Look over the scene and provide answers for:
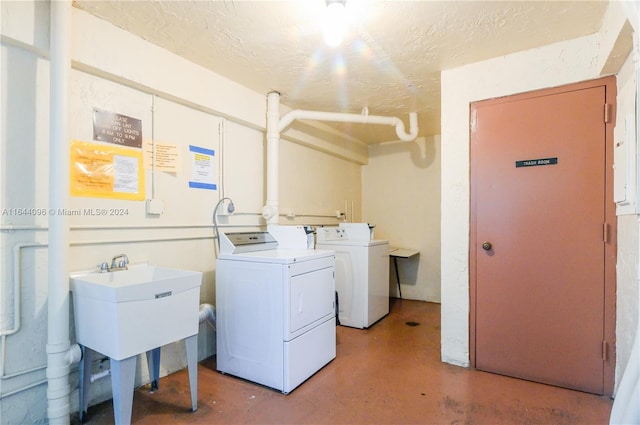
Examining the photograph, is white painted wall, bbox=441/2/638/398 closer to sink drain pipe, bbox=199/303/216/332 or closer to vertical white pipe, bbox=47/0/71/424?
sink drain pipe, bbox=199/303/216/332

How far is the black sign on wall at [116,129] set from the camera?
6.46ft

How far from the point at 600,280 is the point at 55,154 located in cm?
321

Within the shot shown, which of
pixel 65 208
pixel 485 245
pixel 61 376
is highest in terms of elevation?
pixel 65 208

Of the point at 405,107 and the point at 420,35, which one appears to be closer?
the point at 420,35

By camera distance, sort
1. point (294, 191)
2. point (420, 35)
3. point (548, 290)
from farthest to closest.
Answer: point (294, 191) < point (548, 290) < point (420, 35)

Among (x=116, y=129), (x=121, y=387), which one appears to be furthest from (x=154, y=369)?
(x=116, y=129)

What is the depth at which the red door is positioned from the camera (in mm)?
2078

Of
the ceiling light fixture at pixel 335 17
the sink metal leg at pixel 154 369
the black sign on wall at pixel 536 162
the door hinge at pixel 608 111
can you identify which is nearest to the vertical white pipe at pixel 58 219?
the sink metal leg at pixel 154 369

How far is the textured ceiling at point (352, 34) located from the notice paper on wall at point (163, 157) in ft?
2.18

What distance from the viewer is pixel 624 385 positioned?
118cm

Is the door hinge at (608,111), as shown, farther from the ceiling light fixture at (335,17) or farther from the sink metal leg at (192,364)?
the sink metal leg at (192,364)

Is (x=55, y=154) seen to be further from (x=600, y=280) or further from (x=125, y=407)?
(x=600, y=280)

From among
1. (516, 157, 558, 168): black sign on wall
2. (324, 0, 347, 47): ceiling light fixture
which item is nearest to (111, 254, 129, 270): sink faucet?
(324, 0, 347, 47): ceiling light fixture

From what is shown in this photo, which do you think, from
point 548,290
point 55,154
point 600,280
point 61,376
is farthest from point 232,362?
point 600,280
